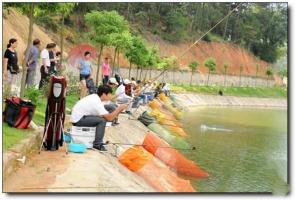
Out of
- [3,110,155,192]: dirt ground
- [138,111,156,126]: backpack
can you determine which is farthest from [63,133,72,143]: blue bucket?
[138,111,156,126]: backpack

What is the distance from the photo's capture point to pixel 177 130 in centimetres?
1355

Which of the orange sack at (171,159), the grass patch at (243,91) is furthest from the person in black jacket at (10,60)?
the grass patch at (243,91)

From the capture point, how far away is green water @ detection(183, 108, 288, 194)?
8.88 meters

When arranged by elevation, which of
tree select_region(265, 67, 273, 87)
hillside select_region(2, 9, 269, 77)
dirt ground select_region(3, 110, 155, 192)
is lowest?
dirt ground select_region(3, 110, 155, 192)

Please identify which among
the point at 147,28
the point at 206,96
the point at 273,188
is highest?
the point at 147,28

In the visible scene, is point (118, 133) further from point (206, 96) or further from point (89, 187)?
point (206, 96)

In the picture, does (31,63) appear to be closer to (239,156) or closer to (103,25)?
(103,25)

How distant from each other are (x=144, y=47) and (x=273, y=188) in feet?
41.7

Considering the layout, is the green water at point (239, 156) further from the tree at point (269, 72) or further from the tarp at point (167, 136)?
the tree at point (269, 72)

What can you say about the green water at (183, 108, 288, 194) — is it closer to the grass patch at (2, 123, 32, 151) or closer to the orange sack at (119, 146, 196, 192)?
the orange sack at (119, 146, 196, 192)

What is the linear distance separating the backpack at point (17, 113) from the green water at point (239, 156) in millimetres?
2994

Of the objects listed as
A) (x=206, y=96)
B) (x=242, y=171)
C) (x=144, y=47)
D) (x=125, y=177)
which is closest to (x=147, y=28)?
(x=206, y=96)

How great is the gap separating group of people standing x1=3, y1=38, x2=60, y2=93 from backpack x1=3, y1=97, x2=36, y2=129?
1.00 meters

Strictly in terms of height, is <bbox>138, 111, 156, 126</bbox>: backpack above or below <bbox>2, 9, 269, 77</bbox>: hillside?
below
